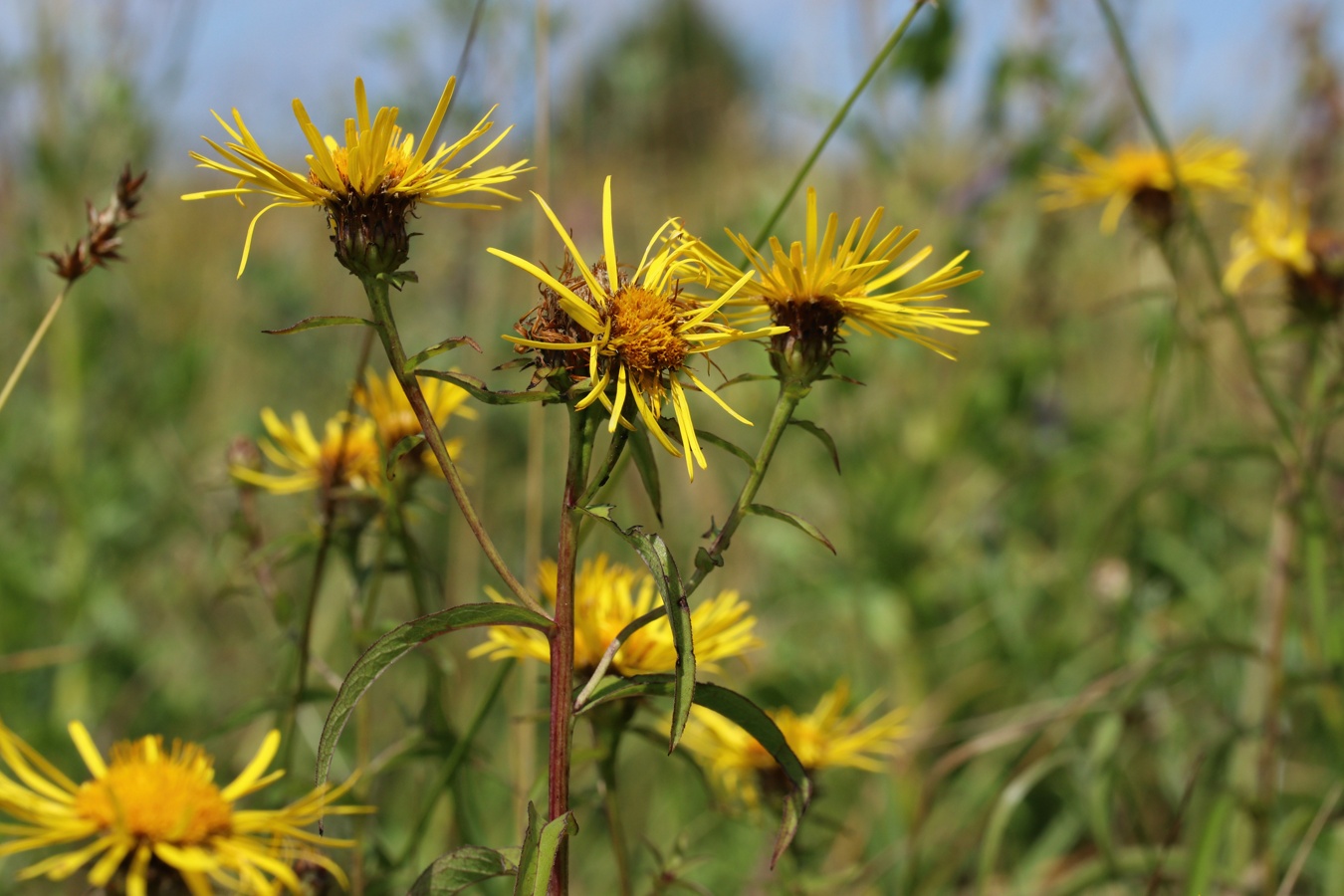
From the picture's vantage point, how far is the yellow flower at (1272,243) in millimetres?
1519

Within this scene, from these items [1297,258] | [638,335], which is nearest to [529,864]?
[638,335]

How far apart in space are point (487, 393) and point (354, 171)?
182mm

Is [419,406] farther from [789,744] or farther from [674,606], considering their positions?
[789,744]

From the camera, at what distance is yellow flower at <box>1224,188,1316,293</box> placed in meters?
1.52

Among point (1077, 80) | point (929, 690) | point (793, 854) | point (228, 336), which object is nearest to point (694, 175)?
point (228, 336)

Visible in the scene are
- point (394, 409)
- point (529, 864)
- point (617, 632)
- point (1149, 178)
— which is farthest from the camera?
point (1149, 178)

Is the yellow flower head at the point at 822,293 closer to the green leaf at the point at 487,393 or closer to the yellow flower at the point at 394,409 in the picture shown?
the green leaf at the point at 487,393

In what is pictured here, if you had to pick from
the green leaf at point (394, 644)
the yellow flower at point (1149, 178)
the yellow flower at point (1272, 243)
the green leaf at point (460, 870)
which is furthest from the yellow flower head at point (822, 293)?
the yellow flower at point (1149, 178)

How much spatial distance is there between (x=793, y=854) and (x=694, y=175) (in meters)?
6.12

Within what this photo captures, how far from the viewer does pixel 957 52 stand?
260 centimetres

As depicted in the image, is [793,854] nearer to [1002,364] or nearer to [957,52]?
[1002,364]

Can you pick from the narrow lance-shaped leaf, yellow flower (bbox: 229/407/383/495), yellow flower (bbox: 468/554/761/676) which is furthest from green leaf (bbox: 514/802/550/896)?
yellow flower (bbox: 229/407/383/495)

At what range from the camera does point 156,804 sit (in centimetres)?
68

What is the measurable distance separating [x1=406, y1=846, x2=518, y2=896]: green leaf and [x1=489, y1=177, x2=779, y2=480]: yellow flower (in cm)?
29
